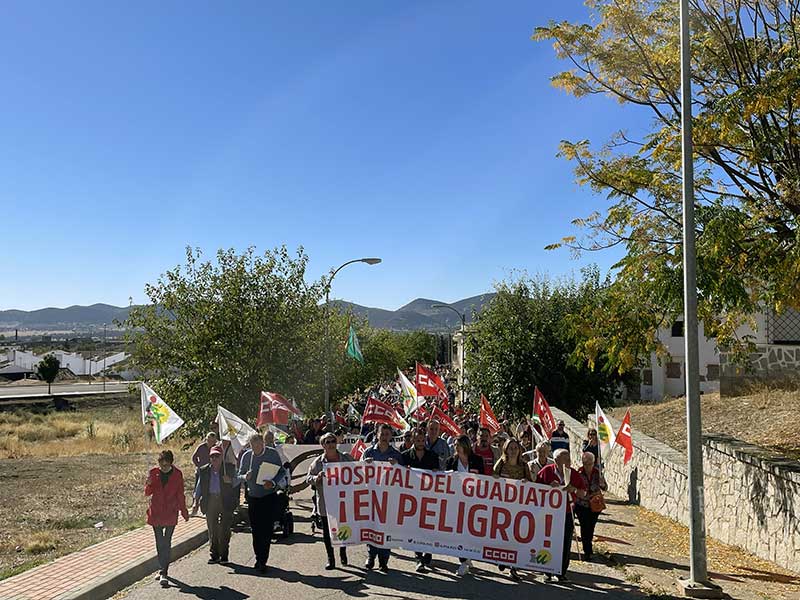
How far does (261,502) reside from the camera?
364 inches

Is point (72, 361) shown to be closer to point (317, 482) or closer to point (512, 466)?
point (317, 482)

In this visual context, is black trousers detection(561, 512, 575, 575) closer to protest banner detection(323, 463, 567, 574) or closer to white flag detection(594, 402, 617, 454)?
protest banner detection(323, 463, 567, 574)

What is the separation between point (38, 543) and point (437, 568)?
6164 mm

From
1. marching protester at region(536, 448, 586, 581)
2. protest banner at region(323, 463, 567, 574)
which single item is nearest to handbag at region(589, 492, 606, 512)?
marching protester at region(536, 448, 586, 581)

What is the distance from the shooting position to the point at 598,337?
489 inches

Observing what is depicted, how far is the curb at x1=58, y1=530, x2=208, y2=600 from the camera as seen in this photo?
311 inches

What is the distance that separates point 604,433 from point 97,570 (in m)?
8.61

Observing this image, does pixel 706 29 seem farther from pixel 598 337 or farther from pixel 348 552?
pixel 348 552

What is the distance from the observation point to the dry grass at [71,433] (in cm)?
3184

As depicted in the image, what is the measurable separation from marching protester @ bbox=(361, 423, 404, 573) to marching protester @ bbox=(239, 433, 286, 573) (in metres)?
1.20

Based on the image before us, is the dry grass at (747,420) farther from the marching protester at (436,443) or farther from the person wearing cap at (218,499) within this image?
the person wearing cap at (218,499)

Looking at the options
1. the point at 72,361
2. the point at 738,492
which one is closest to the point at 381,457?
the point at 738,492

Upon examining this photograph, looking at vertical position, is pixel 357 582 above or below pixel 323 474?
below

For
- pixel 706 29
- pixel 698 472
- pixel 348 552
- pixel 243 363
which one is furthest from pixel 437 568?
pixel 243 363
